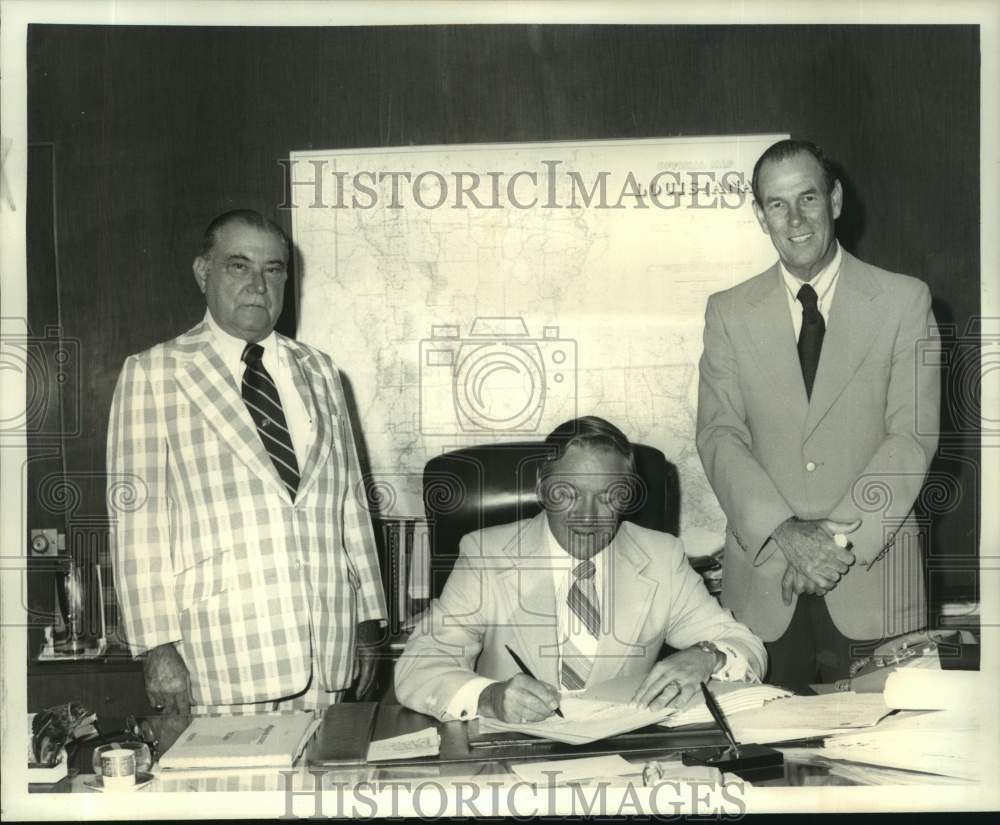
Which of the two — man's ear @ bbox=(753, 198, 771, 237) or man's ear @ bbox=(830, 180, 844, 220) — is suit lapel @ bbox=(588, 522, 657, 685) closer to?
man's ear @ bbox=(753, 198, 771, 237)

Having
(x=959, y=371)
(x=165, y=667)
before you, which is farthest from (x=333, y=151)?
(x=959, y=371)

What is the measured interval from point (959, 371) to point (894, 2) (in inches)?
43.8

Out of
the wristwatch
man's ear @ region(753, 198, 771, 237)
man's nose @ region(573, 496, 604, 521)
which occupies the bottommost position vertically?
the wristwatch

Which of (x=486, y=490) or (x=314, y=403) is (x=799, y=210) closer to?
(x=486, y=490)

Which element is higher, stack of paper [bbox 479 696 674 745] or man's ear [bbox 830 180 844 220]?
man's ear [bbox 830 180 844 220]

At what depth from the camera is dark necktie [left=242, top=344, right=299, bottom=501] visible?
317cm

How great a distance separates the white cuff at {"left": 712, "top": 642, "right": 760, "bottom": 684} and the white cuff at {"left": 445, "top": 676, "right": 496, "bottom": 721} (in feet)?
2.16

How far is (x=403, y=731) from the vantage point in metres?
2.85

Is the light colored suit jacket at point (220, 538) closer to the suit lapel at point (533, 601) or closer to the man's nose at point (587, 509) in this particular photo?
the suit lapel at point (533, 601)

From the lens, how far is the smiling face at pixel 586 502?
313cm

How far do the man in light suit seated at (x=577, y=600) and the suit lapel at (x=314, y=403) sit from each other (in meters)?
0.54

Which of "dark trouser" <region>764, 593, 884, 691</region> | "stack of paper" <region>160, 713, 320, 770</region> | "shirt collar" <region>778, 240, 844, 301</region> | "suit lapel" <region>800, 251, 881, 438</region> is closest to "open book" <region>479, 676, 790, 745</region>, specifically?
"dark trouser" <region>764, 593, 884, 691</region>

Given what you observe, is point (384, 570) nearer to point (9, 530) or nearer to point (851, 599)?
point (9, 530)

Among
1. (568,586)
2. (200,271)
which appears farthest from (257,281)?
(568,586)
